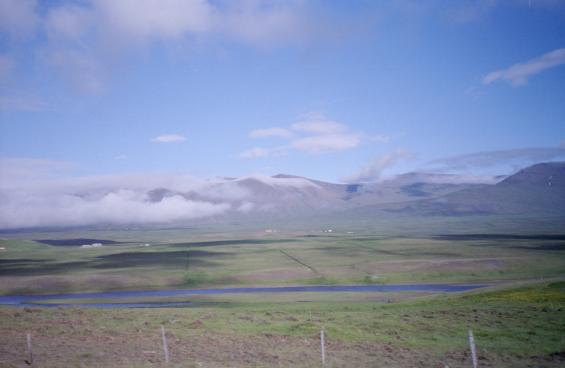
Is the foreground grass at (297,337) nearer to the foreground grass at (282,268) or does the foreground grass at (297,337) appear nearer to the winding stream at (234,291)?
the winding stream at (234,291)

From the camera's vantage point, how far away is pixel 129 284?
94.5 metres

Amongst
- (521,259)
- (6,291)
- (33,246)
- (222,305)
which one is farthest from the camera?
(33,246)

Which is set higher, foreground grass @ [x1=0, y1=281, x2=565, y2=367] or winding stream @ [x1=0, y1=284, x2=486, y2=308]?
foreground grass @ [x1=0, y1=281, x2=565, y2=367]

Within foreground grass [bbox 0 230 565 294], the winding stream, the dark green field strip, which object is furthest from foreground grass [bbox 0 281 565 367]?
Result: the dark green field strip

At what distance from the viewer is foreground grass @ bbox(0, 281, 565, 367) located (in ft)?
76.4

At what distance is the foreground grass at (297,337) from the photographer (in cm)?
2328

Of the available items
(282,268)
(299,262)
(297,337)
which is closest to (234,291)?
(282,268)

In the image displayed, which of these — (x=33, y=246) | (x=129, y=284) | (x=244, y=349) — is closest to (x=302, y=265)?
(x=129, y=284)

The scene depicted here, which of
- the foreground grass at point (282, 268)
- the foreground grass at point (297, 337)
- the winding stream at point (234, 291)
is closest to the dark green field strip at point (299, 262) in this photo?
the foreground grass at point (282, 268)

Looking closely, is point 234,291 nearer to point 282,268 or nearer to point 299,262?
point 282,268

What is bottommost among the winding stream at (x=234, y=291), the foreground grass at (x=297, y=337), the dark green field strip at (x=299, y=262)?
the winding stream at (x=234, y=291)

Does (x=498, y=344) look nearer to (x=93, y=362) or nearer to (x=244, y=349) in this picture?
(x=244, y=349)

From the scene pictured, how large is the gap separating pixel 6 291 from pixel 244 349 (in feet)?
287

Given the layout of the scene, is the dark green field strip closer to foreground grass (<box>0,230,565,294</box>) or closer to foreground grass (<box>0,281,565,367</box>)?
foreground grass (<box>0,230,565,294</box>)
